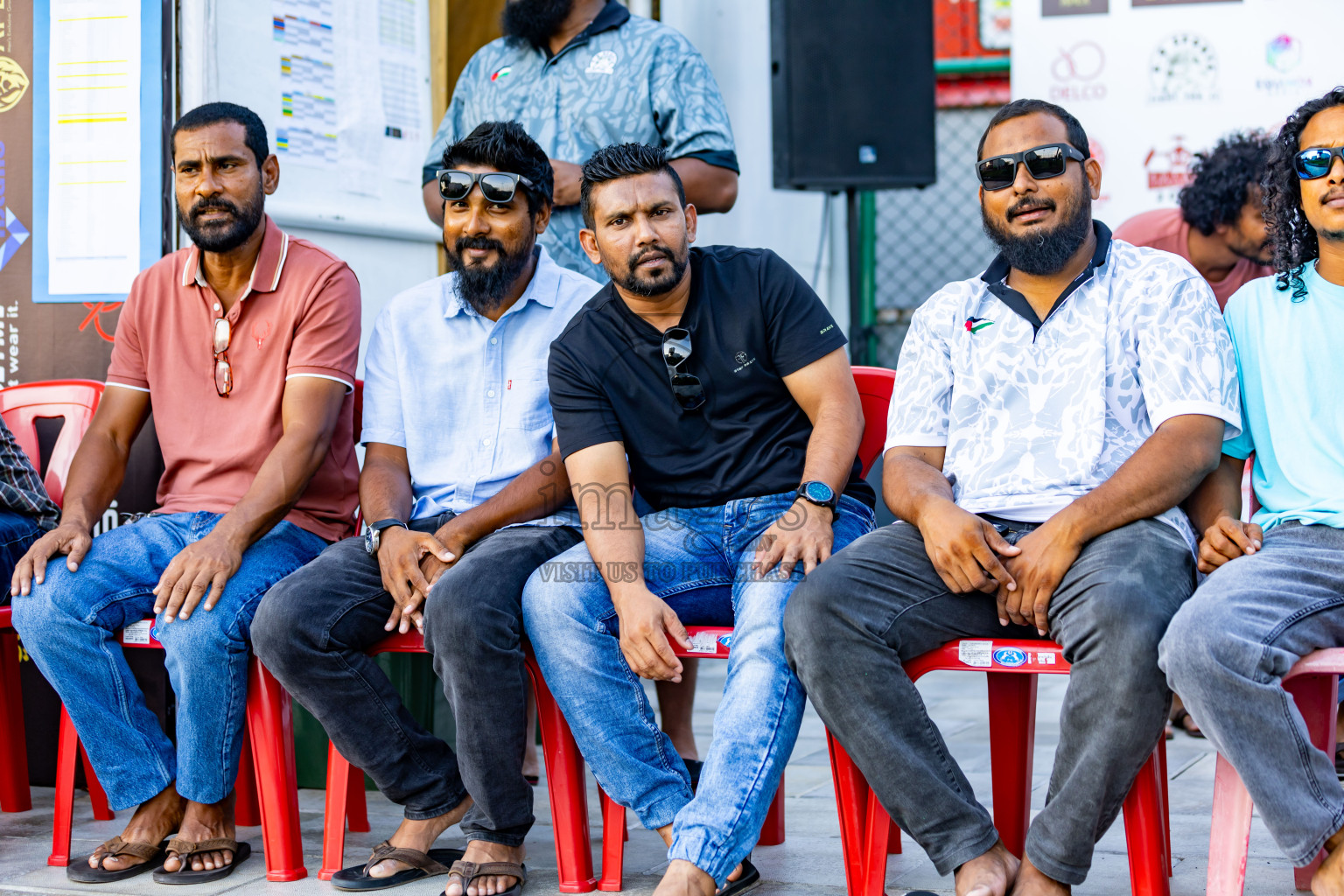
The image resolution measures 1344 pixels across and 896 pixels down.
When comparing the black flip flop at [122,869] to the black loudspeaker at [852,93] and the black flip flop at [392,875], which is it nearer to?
the black flip flop at [392,875]

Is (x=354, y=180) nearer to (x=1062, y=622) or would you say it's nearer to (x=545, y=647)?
→ (x=545, y=647)

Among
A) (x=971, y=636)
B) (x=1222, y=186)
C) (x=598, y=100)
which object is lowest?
(x=971, y=636)

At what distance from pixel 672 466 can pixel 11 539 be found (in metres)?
1.87

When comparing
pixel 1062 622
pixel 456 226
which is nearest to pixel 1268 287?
pixel 1062 622

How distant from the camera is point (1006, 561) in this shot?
268 cm

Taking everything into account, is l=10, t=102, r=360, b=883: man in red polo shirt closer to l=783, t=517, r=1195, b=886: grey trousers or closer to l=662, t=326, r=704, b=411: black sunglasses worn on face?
l=662, t=326, r=704, b=411: black sunglasses worn on face

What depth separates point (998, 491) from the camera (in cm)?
285

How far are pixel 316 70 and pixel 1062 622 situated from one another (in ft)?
10.4

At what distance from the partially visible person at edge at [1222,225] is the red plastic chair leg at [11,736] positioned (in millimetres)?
3502

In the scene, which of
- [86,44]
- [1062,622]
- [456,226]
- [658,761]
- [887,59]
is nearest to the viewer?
[1062,622]

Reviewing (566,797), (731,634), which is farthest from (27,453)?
(731,634)

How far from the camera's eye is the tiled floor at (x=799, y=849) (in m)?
2.89

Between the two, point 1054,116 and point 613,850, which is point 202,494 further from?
point 1054,116

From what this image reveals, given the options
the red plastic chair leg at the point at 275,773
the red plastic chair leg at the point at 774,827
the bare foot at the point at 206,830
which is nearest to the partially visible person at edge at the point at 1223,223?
the red plastic chair leg at the point at 774,827
